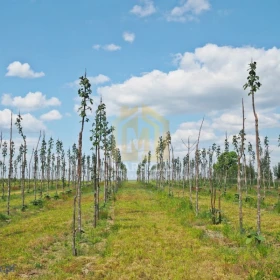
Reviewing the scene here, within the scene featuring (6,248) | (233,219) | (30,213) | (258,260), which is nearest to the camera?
(258,260)

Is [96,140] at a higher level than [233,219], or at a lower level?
higher

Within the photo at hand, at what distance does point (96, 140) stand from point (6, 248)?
11041mm

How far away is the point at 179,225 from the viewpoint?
2544 centimetres

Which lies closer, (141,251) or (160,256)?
(160,256)

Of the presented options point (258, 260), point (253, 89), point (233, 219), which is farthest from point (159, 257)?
point (233, 219)

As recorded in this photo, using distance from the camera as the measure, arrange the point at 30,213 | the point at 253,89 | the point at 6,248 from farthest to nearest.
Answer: the point at 30,213 < the point at 253,89 < the point at 6,248

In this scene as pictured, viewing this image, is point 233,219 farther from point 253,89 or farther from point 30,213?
point 30,213

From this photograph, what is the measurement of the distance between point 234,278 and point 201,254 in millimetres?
3698

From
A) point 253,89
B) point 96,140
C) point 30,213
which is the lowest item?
point 30,213

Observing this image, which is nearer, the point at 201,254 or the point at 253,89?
the point at 201,254

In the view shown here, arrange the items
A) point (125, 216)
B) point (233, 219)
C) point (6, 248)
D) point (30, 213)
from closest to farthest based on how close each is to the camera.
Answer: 1. point (6, 248)
2. point (233, 219)
3. point (125, 216)
4. point (30, 213)

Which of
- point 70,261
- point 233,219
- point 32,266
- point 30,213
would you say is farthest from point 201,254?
point 30,213

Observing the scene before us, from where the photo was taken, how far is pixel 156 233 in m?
22.0

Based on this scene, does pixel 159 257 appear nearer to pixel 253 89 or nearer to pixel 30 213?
pixel 253 89
